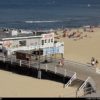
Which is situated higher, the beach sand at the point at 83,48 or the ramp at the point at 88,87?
the ramp at the point at 88,87

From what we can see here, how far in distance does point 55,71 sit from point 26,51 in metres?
6.78

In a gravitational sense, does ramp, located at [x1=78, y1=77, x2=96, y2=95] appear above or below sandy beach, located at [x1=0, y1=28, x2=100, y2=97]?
above

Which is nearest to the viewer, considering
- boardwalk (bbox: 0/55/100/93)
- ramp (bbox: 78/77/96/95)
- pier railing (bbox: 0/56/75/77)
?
ramp (bbox: 78/77/96/95)

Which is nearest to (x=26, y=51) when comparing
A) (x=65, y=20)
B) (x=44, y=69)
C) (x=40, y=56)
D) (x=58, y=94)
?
(x=40, y=56)

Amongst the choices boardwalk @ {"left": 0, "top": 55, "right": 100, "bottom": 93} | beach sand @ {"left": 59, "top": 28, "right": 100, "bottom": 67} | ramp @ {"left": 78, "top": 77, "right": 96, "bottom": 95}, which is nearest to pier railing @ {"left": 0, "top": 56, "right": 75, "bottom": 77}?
boardwalk @ {"left": 0, "top": 55, "right": 100, "bottom": 93}

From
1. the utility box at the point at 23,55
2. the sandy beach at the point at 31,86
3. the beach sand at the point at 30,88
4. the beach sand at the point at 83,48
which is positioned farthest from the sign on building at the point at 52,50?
the beach sand at the point at 30,88

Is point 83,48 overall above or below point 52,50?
below

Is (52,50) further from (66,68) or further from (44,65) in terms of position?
(66,68)

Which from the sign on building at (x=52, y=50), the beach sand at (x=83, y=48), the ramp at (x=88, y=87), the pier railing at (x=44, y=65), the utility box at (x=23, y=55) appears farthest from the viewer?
the beach sand at (x=83, y=48)

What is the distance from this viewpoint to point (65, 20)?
289 feet

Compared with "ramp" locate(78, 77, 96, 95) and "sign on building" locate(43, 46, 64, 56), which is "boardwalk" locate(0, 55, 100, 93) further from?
"sign on building" locate(43, 46, 64, 56)

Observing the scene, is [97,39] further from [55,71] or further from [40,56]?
[55,71]

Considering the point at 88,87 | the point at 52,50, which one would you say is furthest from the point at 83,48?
the point at 88,87

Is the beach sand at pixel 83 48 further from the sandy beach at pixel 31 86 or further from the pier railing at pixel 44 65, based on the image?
the pier railing at pixel 44 65
